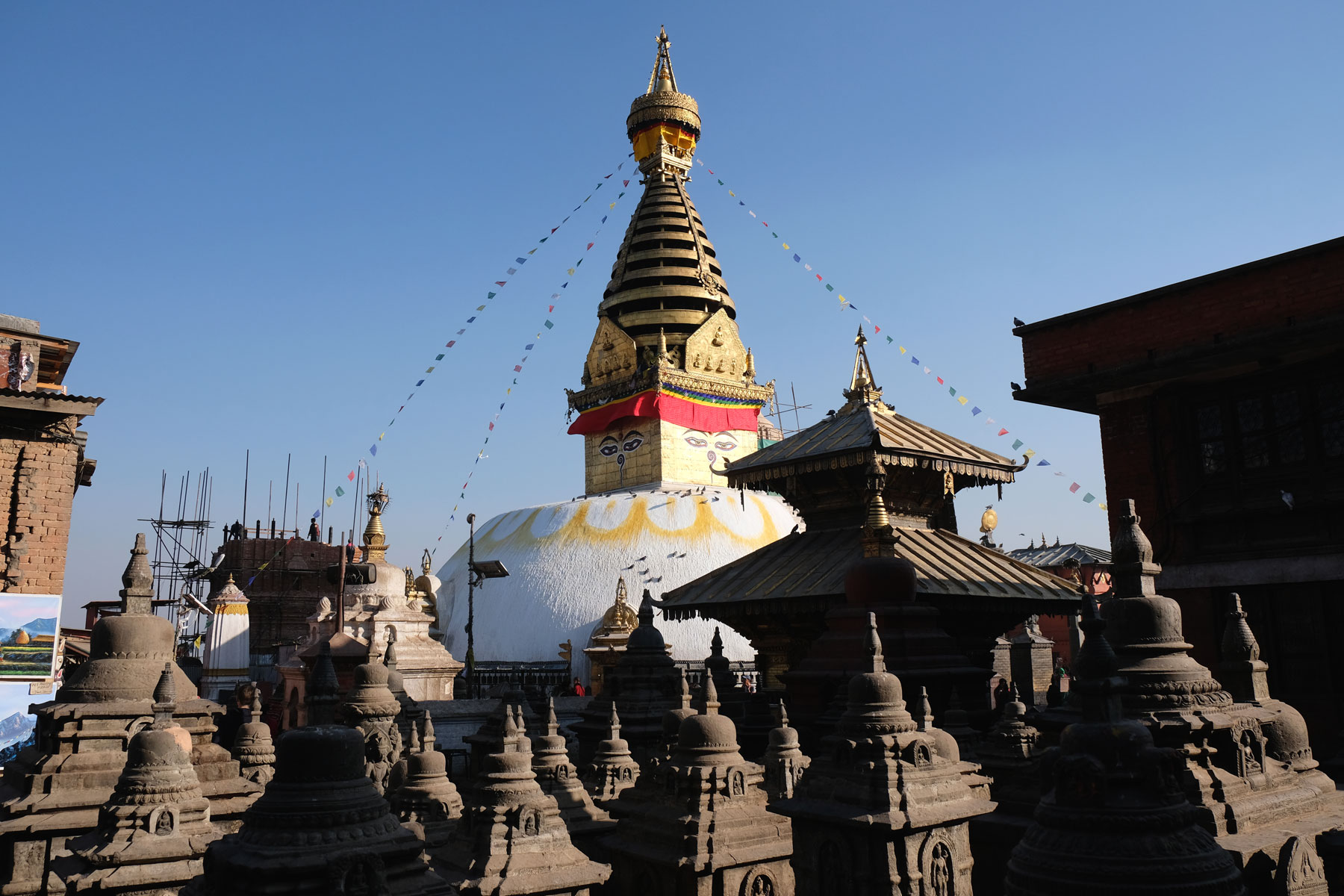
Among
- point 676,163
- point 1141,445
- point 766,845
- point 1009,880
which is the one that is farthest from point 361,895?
point 676,163

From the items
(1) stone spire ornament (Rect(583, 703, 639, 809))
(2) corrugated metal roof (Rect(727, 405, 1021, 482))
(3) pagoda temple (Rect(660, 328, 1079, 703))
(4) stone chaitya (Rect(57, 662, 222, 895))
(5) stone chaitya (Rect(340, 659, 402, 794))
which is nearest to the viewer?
(4) stone chaitya (Rect(57, 662, 222, 895))

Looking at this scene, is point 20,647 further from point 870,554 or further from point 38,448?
point 870,554

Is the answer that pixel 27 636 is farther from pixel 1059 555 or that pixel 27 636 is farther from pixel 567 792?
pixel 1059 555

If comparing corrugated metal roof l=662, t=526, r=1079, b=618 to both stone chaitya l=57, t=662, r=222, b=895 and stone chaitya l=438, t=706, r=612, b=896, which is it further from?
stone chaitya l=57, t=662, r=222, b=895

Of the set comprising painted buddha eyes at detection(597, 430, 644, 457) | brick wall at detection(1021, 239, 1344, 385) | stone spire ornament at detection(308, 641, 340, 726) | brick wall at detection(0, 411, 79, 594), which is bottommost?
stone spire ornament at detection(308, 641, 340, 726)

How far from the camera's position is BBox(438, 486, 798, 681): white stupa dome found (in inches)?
1143

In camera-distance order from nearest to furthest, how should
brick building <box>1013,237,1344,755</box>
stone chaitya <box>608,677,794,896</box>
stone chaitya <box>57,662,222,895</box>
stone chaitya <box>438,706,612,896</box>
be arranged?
stone chaitya <box>57,662,222,895</box>, stone chaitya <box>438,706,612,896</box>, stone chaitya <box>608,677,794,896</box>, brick building <box>1013,237,1344,755</box>

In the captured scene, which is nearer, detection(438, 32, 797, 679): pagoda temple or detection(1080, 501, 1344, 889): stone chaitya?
detection(1080, 501, 1344, 889): stone chaitya

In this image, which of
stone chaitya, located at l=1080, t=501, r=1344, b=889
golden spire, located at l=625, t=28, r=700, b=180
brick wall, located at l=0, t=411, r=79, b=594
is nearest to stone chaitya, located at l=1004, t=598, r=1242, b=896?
stone chaitya, located at l=1080, t=501, r=1344, b=889

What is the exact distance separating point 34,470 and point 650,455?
2146 centimetres

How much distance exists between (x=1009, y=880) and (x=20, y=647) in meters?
16.0

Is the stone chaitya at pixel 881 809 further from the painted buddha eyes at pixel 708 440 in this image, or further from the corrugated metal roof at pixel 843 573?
the painted buddha eyes at pixel 708 440

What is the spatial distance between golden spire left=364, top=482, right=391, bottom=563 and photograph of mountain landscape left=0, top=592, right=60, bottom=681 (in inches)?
308

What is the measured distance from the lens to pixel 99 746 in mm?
7285
